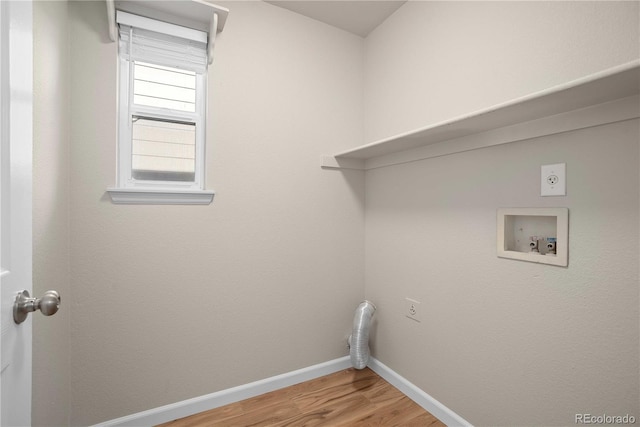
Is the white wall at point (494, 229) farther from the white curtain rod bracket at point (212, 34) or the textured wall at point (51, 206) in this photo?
the textured wall at point (51, 206)

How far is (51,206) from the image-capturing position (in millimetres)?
1160

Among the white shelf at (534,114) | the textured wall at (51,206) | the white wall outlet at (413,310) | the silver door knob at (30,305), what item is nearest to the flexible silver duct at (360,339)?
the white wall outlet at (413,310)

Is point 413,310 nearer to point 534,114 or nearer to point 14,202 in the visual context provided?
point 534,114

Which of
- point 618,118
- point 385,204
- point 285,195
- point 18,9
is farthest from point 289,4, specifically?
point 618,118

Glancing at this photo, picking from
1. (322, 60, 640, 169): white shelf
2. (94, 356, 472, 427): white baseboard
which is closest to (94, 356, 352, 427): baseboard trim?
(94, 356, 472, 427): white baseboard

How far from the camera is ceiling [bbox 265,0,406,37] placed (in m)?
1.84

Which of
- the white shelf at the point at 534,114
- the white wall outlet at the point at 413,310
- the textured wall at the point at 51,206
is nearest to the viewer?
the white shelf at the point at 534,114

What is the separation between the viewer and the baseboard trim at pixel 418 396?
1519mm

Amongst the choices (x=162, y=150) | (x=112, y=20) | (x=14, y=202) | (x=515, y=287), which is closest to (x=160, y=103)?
(x=162, y=150)

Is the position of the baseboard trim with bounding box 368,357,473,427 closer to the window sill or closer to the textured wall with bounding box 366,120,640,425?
the textured wall with bounding box 366,120,640,425

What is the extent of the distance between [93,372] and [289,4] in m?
2.39

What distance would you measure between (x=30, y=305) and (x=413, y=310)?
1720mm

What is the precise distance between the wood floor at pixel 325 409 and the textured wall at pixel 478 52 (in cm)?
167

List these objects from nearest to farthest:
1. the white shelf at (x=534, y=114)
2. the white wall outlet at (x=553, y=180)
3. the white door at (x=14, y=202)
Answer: the white door at (x=14, y=202) < the white shelf at (x=534, y=114) < the white wall outlet at (x=553, y=180)
